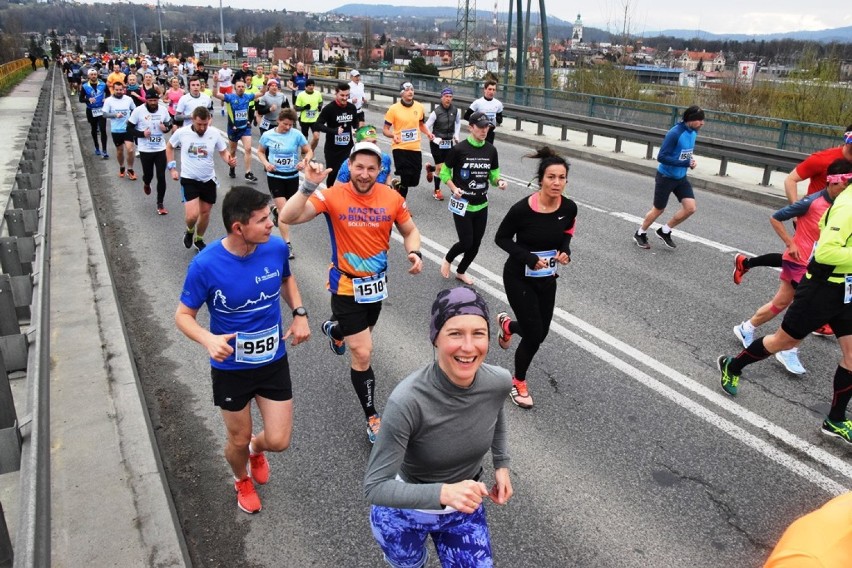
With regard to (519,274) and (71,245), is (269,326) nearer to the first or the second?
(519,274)

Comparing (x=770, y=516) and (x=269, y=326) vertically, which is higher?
(x=269, y=326)

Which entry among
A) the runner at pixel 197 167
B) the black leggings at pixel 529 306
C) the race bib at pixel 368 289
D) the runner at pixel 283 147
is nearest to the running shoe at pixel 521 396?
the black leggings at pixel 529 306

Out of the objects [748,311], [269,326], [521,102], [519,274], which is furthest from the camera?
[521,102]

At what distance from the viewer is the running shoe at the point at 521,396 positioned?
535 centimetres

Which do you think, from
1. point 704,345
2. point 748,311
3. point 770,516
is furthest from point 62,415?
point 748,311

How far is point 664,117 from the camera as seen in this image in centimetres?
1653

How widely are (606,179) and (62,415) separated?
12216 millimetres

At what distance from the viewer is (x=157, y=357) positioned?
6223mm

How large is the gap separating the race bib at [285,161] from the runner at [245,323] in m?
5.39

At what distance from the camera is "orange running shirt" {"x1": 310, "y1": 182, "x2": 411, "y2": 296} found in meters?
4.80

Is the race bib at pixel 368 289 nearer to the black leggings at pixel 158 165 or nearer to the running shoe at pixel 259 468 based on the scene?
the running shoe at pixel 259 468

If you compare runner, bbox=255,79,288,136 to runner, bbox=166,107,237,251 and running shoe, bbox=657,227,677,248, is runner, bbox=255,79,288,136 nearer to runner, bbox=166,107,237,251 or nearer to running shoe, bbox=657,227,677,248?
runner, bbox=166,107,237,251

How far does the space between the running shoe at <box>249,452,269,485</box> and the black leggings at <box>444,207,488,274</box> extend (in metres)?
4.14

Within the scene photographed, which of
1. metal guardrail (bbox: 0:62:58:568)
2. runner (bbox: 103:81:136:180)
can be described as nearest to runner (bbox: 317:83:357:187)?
metal guardrail (bbox: 0:62:58:568)
